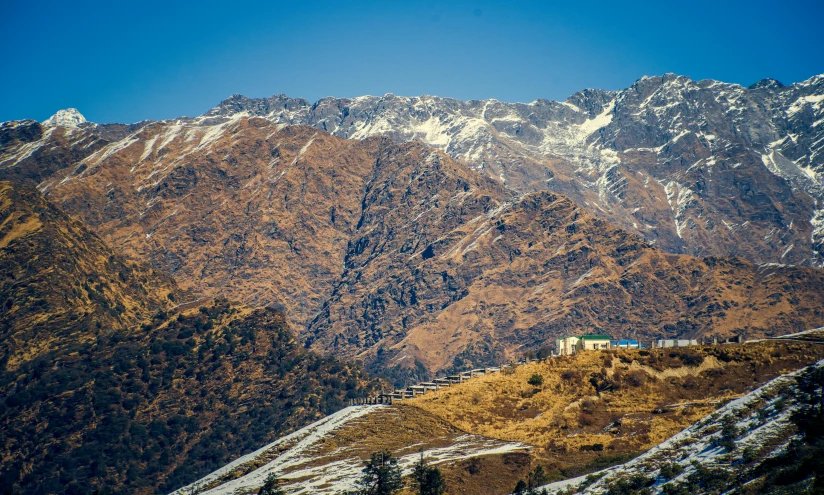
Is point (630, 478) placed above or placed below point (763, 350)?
below

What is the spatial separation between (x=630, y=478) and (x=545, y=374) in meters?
35.3

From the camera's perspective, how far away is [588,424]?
97.0m

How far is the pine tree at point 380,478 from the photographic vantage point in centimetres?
8325

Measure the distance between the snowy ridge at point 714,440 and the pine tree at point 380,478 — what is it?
12.0 meters

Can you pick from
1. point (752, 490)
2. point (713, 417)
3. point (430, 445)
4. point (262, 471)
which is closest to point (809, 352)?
point (713, 417)

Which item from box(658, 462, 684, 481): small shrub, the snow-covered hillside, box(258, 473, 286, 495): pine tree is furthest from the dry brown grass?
box(258, 473, 286, 495): pine tree

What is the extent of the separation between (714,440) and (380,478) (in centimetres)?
2523

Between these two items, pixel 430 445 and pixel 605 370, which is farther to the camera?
pixel 605 370

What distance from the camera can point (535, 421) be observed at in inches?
3890

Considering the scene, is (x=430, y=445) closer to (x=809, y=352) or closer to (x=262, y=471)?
(x=262, y=471)

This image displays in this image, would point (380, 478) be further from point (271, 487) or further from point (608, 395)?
point (608, 395)

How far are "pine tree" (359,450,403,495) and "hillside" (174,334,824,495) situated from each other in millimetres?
2411

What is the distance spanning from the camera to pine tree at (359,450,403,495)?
83.2 meters

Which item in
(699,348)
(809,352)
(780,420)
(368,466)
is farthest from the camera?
(699,348)
